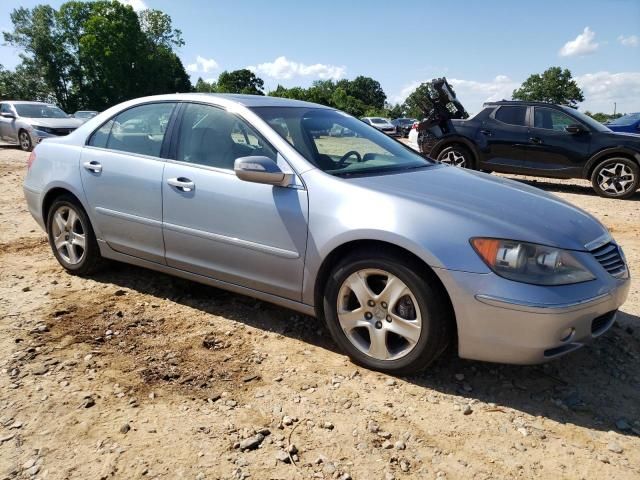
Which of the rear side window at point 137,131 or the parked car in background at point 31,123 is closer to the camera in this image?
the rear side window at point 137,131

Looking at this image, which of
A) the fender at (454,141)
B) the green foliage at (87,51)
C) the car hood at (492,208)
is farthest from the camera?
the green foliage at (87,51)

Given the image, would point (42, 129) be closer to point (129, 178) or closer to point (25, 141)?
point (25, 141)

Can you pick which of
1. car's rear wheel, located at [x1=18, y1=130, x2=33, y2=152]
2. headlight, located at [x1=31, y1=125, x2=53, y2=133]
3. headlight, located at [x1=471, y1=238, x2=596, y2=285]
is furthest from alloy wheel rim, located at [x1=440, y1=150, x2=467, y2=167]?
car's rear wheel, located at [x1=18, y1=130, x2=33, y2=152]

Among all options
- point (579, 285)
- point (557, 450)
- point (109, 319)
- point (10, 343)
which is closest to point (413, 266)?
point (579, 285)

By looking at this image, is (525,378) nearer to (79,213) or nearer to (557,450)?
(557,450)

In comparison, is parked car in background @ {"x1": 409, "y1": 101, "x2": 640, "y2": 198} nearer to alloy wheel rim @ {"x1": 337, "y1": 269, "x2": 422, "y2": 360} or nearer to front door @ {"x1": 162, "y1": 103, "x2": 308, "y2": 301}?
front door @ {"x1": 162, "y1": 103, "x2": 308, "y2": 301}

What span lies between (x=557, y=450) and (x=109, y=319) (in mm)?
2897

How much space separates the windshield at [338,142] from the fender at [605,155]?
252 inches

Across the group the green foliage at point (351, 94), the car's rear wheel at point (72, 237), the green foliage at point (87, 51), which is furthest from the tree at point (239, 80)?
the car's rear wheel at point (72, 237)

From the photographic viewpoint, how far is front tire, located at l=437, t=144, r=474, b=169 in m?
10.0

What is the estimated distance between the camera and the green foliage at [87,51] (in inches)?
→ 2224

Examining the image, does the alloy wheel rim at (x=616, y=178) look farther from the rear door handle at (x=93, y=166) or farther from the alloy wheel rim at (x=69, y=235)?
the alloy wheel rim at (x=69, y=235)

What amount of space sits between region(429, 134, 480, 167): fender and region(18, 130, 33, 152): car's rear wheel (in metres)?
11.2

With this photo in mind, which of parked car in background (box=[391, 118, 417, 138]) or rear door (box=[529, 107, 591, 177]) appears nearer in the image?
rear door (box=[529, 107, 591, 177])
